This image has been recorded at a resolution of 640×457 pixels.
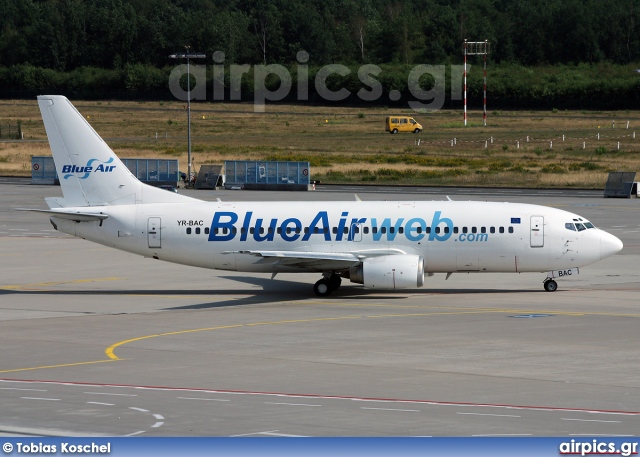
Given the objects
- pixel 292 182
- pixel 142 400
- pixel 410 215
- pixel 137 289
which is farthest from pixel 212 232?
pixel 292 182

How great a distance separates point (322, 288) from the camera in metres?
52.7

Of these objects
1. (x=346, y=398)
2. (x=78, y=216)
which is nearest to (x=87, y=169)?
(x=78, y=216)

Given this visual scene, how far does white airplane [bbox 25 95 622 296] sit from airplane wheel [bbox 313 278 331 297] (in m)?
0.05

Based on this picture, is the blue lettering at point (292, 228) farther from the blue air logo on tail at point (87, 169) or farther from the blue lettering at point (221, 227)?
the blue air logo on tail at point (87, 169)

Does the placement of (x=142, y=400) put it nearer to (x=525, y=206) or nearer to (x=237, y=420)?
(x=237, y=420)

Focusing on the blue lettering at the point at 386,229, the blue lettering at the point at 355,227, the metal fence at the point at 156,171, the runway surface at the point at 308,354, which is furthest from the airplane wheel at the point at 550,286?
the metal fence at the point at 156,171

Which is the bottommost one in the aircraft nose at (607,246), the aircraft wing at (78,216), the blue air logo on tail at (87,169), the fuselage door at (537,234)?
the aircraft nose at (607,246)

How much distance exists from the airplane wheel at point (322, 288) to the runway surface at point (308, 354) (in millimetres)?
777

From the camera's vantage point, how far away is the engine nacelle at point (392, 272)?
49.9m

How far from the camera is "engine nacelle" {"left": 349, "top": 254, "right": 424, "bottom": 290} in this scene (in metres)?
49.9

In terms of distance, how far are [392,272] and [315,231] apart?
4.87m

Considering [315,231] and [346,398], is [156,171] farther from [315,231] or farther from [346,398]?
[346,398]

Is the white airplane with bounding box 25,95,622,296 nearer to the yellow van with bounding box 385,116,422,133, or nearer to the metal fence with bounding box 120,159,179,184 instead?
the metal fence with bounding box 120,159,179,184

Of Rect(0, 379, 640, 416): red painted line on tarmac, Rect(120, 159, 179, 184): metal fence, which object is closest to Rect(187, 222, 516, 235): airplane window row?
Rect(0, 379, 640, 416): red painted line on tarmac
